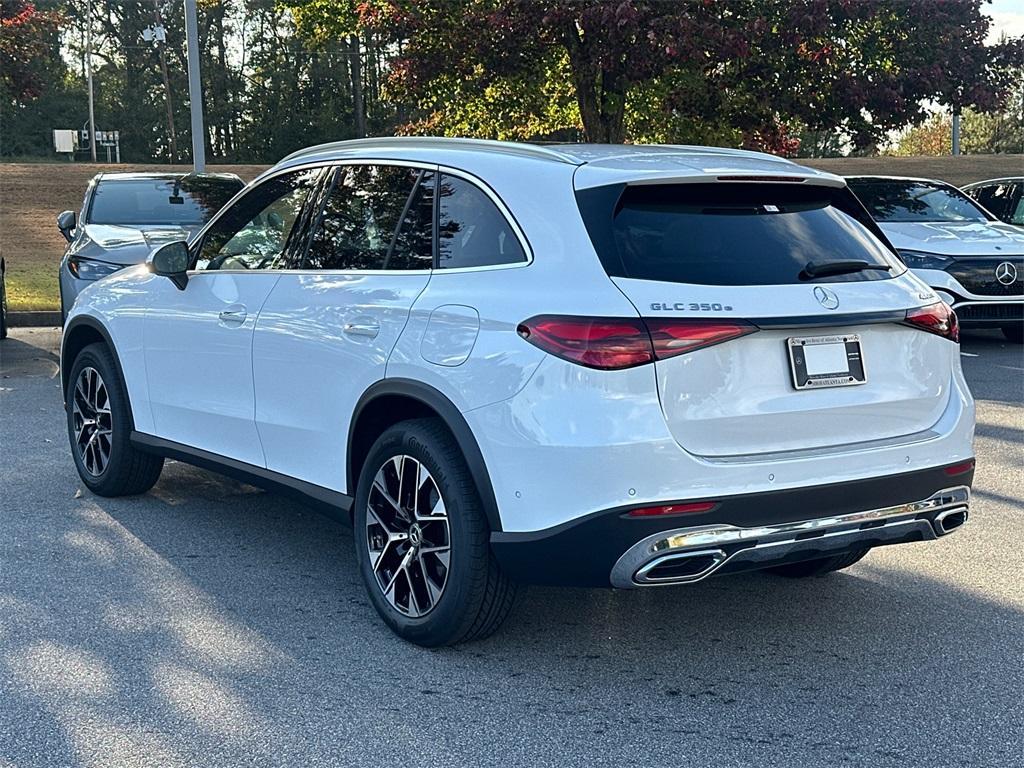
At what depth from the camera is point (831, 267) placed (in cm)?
423

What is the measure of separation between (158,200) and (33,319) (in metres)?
3.67

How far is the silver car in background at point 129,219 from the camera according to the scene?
1064 centimetres

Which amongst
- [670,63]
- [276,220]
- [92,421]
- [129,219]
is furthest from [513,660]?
[670,63]

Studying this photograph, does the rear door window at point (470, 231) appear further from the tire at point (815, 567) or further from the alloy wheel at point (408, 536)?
the tire at point (815, 567)

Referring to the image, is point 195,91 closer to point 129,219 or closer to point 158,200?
point 158,200

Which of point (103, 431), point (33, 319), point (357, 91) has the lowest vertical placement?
point (33, 319)

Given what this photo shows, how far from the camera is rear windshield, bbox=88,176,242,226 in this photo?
467 inches

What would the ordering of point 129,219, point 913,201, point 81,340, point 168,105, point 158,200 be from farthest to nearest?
point 168,105, point 913,201, point 158,200, point 129,219, point 81,340

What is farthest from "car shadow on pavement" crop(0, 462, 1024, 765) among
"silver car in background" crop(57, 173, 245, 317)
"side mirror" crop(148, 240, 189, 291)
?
"silver car in background" crop(57, 173, 245, 317)

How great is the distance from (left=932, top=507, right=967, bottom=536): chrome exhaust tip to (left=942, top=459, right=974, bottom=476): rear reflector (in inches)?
5.0

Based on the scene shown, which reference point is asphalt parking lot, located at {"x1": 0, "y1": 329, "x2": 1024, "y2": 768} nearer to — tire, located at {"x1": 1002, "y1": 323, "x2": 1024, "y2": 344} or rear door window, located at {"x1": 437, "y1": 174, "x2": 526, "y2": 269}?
rear door window, located at {"x1": 437, "y1": 174, "x2": 526, "y2": 269}

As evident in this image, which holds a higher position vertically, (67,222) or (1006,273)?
(67,222)

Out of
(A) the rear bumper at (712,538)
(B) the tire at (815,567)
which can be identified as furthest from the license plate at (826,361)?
(B) the tire at (815,567)

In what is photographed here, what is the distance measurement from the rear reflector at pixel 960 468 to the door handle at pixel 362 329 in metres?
2.05
